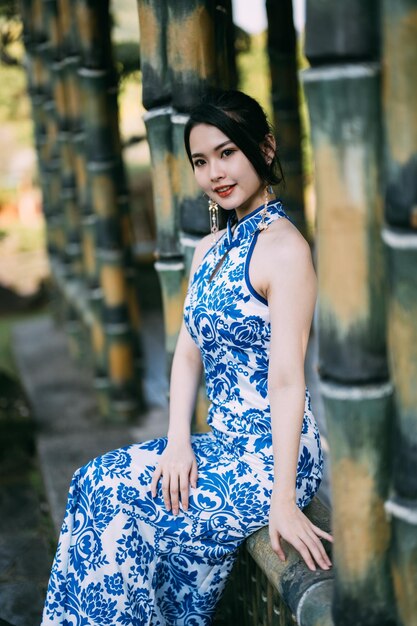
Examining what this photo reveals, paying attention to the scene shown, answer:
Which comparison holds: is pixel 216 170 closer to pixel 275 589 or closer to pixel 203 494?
pixel 203 494

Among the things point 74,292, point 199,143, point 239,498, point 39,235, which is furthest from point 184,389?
point 39,235

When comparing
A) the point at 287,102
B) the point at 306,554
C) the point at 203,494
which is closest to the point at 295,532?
the point at 306,554

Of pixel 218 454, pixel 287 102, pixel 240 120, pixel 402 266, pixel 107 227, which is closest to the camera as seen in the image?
pixel 402 266

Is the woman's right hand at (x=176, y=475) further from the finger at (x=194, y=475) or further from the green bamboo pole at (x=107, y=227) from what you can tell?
the green bamboo pole at (x=107, y=227)

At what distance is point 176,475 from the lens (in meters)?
1.86

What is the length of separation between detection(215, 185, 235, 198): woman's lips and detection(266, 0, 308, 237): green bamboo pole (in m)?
2.24

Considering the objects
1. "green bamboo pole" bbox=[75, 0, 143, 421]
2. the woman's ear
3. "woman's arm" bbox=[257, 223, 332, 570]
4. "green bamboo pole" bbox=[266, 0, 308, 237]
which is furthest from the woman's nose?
"green bamboo pole" bbox=[266, 0, 308, 237]

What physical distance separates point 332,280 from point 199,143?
0.65m

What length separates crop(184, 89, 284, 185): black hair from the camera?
5.93ft

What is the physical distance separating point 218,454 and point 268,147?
72 cm

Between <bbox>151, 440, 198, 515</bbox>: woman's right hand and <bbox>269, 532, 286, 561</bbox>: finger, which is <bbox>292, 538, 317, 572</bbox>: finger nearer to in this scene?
<bbox>269, 532, 286, 561</bbox>: finger

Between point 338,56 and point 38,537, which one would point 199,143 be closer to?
point 338,56

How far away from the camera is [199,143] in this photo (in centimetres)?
185

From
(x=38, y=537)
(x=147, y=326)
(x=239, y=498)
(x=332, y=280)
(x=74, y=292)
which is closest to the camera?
(x=332, y=280)
